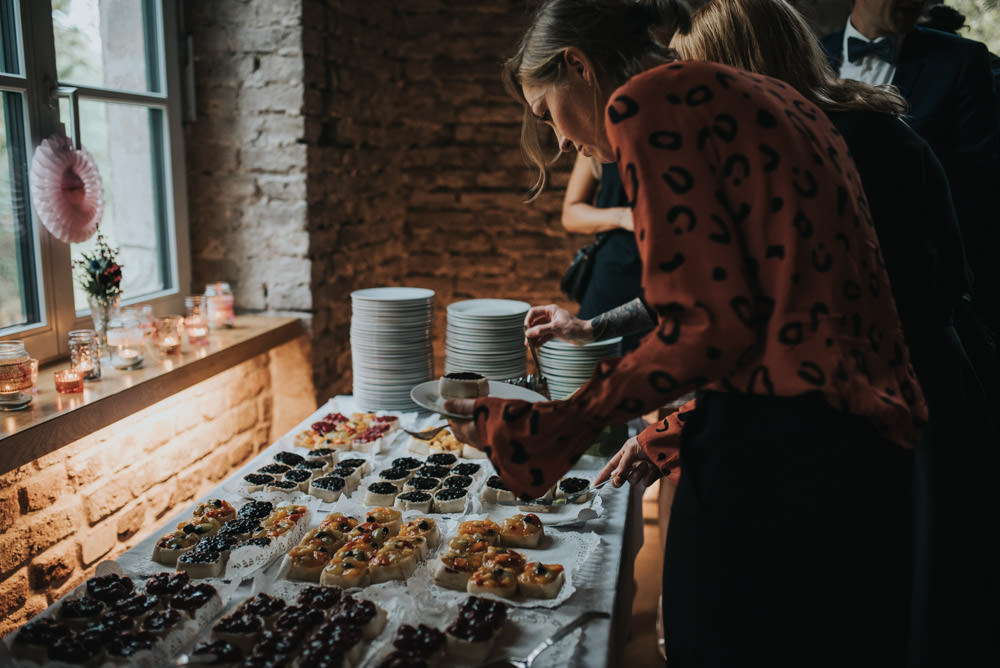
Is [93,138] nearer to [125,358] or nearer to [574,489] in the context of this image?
[125,358]

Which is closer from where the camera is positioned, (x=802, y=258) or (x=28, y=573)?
(x=802, y=258)

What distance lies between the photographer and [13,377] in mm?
1996

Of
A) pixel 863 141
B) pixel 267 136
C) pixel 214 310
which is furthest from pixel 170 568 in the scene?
pixel 267 136

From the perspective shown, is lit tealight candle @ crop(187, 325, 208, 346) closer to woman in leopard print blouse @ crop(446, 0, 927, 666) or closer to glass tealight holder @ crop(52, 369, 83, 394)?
glass tealight holder @ crop(52, 369, 83, 394)

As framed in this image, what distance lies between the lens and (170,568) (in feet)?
5.03

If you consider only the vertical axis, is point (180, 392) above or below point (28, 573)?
above

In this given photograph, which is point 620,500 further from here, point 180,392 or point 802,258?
point 180,392

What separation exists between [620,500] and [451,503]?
0.42m

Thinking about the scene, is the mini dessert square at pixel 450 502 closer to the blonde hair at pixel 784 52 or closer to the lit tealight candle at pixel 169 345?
the blonde hair at pixel 784 52

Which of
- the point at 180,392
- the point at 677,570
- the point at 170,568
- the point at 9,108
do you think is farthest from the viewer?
the point at 180,392

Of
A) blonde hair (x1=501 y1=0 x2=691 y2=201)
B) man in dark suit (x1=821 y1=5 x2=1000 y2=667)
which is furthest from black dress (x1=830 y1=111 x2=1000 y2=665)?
man in dark suit (x1=821 y1=5 x2=1000 y2=667)

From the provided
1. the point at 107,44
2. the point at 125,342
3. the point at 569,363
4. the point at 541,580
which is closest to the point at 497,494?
the point at 541,580

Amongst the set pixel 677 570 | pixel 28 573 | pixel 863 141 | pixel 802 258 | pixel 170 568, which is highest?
pixel 863 141

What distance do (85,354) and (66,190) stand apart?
1.80 feet
